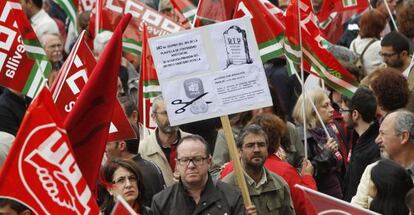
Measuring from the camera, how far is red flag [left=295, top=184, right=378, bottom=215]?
7910mm

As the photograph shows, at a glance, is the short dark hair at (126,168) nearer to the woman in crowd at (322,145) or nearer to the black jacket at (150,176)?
the black jacket at (150,176)

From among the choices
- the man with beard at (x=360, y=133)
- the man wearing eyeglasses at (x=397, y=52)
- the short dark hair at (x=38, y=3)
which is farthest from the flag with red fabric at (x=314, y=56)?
the short dark hair at (x=38, y=3)

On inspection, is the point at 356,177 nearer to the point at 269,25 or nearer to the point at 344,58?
the point at 269,25

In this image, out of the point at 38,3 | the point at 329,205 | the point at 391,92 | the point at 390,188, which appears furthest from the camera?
the point at 38,3

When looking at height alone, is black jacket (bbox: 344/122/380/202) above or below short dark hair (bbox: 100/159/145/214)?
below

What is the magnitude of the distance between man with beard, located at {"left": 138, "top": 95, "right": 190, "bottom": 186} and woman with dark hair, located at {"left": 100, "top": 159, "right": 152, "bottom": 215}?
4.74 feet

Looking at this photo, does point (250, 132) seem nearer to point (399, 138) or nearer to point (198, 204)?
point (198, 204)

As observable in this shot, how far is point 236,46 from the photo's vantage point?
414 inches

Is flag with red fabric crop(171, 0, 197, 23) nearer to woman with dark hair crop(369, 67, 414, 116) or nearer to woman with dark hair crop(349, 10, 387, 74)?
woman with dark hair crop(349, 10, 387, 74)

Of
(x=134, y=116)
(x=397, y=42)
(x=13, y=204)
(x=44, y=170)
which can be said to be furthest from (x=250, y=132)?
(x=397, y=42)

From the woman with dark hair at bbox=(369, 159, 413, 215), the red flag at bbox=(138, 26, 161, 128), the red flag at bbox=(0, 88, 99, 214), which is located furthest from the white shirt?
the red flag at bbox=(0, 88, 99, 214)

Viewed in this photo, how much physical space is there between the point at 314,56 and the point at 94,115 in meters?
4.51

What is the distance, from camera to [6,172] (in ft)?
25.1

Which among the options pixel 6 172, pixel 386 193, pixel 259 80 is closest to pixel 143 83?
pixel 259 80
